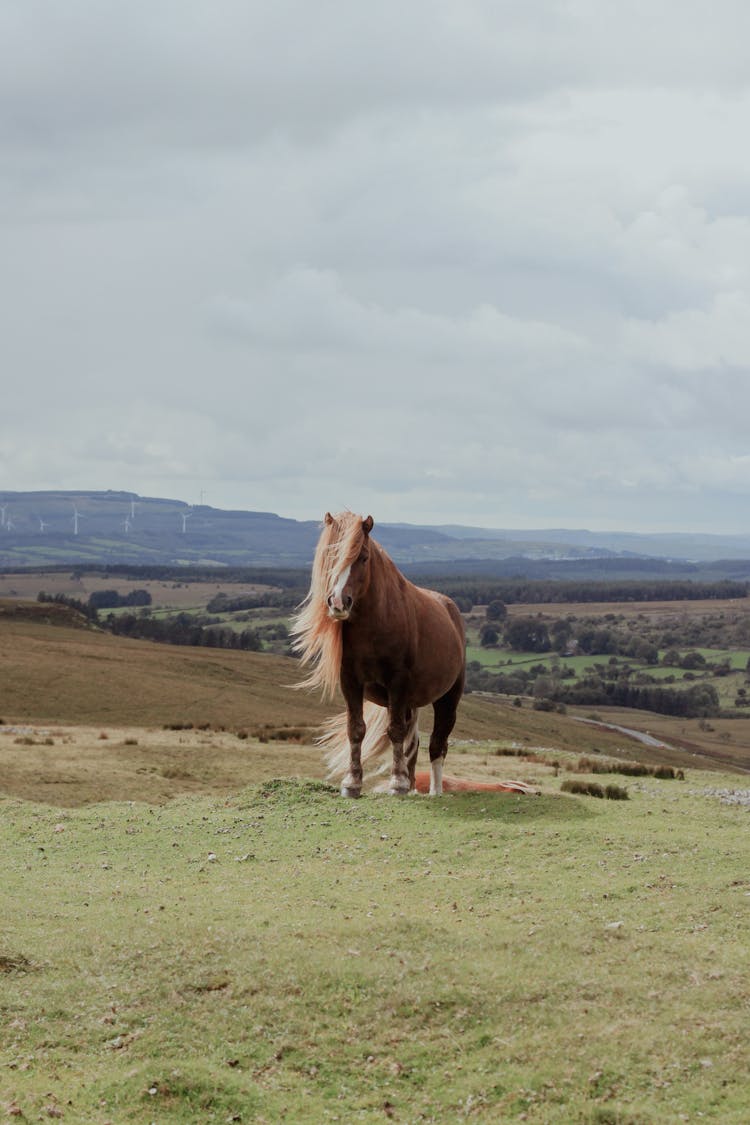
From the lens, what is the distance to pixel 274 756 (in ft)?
92.8

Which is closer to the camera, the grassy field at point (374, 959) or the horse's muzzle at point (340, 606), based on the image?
the grassy field at point (374, 959)

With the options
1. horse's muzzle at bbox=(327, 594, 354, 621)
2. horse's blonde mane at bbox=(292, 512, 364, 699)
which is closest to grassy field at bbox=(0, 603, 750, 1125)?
horse's blonde mane at bbox=(292, 512, 364, 699)

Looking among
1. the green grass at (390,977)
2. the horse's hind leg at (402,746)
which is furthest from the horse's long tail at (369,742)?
the green grass at (390,977)

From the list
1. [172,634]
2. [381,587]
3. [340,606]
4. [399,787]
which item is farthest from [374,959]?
[172,634]

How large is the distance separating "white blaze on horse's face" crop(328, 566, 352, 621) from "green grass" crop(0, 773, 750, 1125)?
2769mm

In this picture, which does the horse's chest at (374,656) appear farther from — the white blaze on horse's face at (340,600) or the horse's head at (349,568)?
the white blaze on horse's face at (340,600)

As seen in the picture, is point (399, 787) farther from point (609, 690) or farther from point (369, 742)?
point (609, 690)

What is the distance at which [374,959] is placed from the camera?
8.25 m

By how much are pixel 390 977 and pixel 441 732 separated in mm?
8028

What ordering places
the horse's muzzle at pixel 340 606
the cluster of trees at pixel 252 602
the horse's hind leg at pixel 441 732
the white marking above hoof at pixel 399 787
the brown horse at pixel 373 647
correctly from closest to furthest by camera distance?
the horse's muzzle at pixel 340 606
the brown horse at pixel 373 647
the white marking above hoof at pixel 399 787
the horse's hind leg at pixel 441 732
the cluster of trees at pixel 252 602

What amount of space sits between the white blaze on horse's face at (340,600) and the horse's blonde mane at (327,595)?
0.30ft

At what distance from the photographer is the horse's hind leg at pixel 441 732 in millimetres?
15656

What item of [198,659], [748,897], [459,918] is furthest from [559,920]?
[198,659]

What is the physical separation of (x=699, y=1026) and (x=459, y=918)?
10.3 feet
